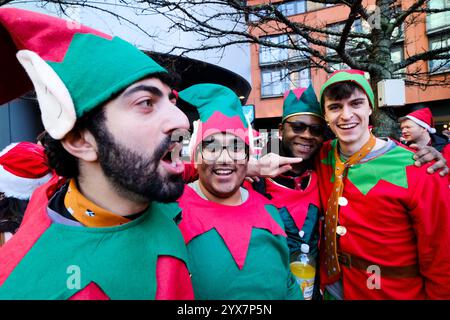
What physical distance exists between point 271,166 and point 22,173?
7.97 feet

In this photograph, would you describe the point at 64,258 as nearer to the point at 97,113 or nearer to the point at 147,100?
the point at 97,113

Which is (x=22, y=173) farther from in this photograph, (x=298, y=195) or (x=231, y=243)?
(x=298, y=195)

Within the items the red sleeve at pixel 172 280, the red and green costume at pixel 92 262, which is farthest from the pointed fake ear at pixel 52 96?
the red sleeve at pixel 172 280

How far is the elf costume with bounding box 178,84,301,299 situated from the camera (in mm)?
1526

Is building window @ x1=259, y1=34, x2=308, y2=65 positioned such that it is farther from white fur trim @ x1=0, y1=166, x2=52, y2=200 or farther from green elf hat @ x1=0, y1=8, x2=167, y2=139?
green elf hat @ x1=0, y1=8, x2=167, y2=139

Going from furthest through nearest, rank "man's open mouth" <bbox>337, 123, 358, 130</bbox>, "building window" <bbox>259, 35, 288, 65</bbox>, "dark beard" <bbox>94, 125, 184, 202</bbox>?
Result: "building window" <bbox>259, 35, 288, 65</bbox> < "man's open mouth" <bbox>337, 123, 358, 130</bbox> < "dark beard" <bbox>94, 125, 184, 202</bbox>

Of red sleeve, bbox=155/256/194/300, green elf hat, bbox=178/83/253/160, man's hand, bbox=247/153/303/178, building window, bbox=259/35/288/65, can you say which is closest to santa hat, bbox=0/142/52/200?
green elf hat, bbox=178/83/253/160

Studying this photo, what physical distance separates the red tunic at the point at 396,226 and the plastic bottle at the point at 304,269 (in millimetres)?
225

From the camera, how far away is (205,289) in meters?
1.50

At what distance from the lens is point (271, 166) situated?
2.08 meters

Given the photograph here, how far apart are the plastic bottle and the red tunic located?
225 millimetres

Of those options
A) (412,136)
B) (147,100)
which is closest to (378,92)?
(412,136)

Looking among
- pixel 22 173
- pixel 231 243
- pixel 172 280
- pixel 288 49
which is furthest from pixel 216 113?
pixel 288 49
